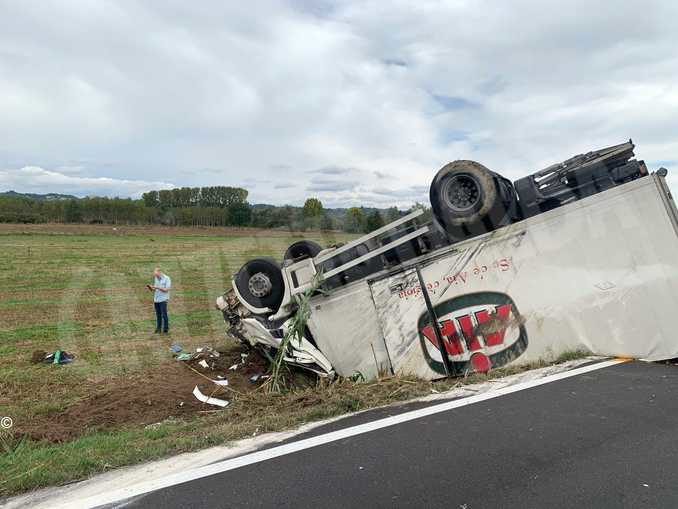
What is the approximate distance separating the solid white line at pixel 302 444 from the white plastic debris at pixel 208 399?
2384mm

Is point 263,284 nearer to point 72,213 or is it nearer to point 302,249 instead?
point 302,249

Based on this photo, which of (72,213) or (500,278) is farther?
(72,213)

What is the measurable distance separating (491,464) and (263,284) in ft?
14.2

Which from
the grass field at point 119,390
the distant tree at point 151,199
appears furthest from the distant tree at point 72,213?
the grass field at point 119,390

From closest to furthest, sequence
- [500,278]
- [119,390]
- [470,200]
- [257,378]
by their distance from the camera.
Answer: [500,278]
[470,200]
[119,390]
[257,378]

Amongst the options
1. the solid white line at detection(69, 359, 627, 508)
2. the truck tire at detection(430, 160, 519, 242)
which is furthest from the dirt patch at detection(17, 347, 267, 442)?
the truck tire at detection(430, 160, 519, 242)

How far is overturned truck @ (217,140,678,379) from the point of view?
16.0ft

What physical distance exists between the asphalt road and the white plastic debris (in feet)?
8.62


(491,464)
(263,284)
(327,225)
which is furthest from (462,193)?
(327,225)

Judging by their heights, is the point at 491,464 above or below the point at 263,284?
below

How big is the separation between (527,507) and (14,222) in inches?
2375

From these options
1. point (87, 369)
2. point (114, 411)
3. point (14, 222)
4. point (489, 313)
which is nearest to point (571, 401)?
point (489, 313)

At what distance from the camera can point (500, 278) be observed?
212 inches

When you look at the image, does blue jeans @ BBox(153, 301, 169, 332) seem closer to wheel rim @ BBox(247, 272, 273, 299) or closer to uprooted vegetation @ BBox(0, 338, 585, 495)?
uprooted vegetation @ BBox(0, 338, 585, 495)
